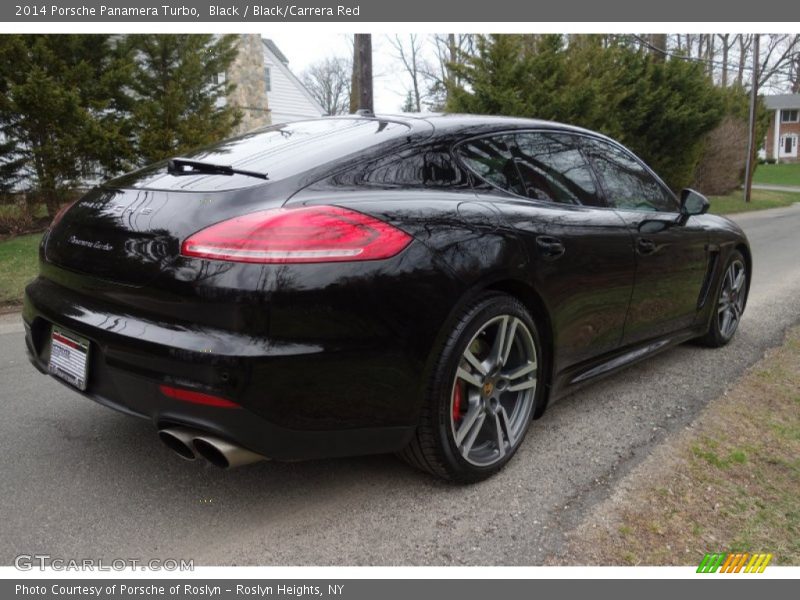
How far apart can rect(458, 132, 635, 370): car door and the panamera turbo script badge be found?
147cm

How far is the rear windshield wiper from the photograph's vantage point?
8.38ft

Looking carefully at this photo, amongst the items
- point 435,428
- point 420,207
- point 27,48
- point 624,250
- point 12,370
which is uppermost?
point 27,48

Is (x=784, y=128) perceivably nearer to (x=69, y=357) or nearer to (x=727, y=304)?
(x=727, y=304)

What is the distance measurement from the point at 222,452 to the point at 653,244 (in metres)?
2.60

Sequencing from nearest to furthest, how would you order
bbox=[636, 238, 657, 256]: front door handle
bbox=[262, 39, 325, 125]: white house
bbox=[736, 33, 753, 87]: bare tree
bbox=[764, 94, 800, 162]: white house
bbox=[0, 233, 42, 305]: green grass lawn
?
1. bbox=[636, 238, 657, 256]: front door handle
2. bbox=[0, 233, 42, 305]: green grass lawn
3. bbox=[262, 39, 325, 125]: white house
4. bbox=[736, 33, 753, 87]: bare tree
5. bbox=[764, 94, 800, 162]: white house

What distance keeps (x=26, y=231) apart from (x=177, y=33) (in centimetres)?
436

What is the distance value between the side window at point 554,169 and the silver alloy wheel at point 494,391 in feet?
2.32

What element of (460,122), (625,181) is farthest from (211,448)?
(625,181)

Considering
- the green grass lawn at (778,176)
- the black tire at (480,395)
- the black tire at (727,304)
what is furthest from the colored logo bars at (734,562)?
the green grass lawn at (778,176)

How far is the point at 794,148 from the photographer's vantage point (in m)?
74.4

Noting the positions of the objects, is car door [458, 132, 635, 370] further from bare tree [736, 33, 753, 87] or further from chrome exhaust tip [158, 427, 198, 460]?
bare tree [736, 33, 753, 87]

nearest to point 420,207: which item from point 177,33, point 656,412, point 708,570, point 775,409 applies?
point 708,570

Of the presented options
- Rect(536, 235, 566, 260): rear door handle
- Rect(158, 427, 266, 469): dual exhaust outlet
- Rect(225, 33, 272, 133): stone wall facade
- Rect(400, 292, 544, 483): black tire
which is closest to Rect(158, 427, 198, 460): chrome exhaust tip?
Rect(158, 427, 266, 469): dual exhaust outlet

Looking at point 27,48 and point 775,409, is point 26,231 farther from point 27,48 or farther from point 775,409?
point 775,409
